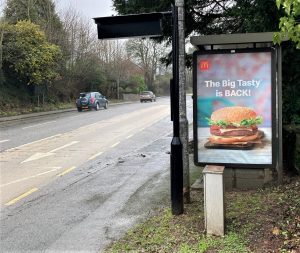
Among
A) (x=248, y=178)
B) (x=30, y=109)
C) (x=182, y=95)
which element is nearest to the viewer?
(x=182, y=95)

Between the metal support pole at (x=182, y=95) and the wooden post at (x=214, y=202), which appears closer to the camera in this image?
the wooden post at (x=214, y=202)

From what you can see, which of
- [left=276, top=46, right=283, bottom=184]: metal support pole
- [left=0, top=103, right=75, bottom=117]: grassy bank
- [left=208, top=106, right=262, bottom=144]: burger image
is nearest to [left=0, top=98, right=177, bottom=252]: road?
[left=208, top=106, right=262, bottom=144]: burger image

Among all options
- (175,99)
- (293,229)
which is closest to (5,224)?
(175,99)

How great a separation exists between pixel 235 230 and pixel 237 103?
8.16ft

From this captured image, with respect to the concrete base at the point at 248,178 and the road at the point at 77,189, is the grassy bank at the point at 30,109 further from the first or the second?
the concrete base at the point at 248,178

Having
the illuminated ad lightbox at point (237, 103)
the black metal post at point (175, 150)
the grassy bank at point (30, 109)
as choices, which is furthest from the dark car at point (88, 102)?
the black metal post at point (175, 150)

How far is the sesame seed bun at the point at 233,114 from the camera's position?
713 centimetres

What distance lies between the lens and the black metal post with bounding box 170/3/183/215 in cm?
596

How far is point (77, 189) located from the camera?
8828 mm

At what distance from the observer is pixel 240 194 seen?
7.00 metres

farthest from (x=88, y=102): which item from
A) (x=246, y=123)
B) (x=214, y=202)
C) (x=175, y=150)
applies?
(x=214, y=202)

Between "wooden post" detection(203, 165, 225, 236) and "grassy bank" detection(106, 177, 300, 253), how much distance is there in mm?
129

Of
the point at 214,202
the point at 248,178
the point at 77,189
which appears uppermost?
the point at 214,202

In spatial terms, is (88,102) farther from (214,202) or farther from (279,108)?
(214,202)
